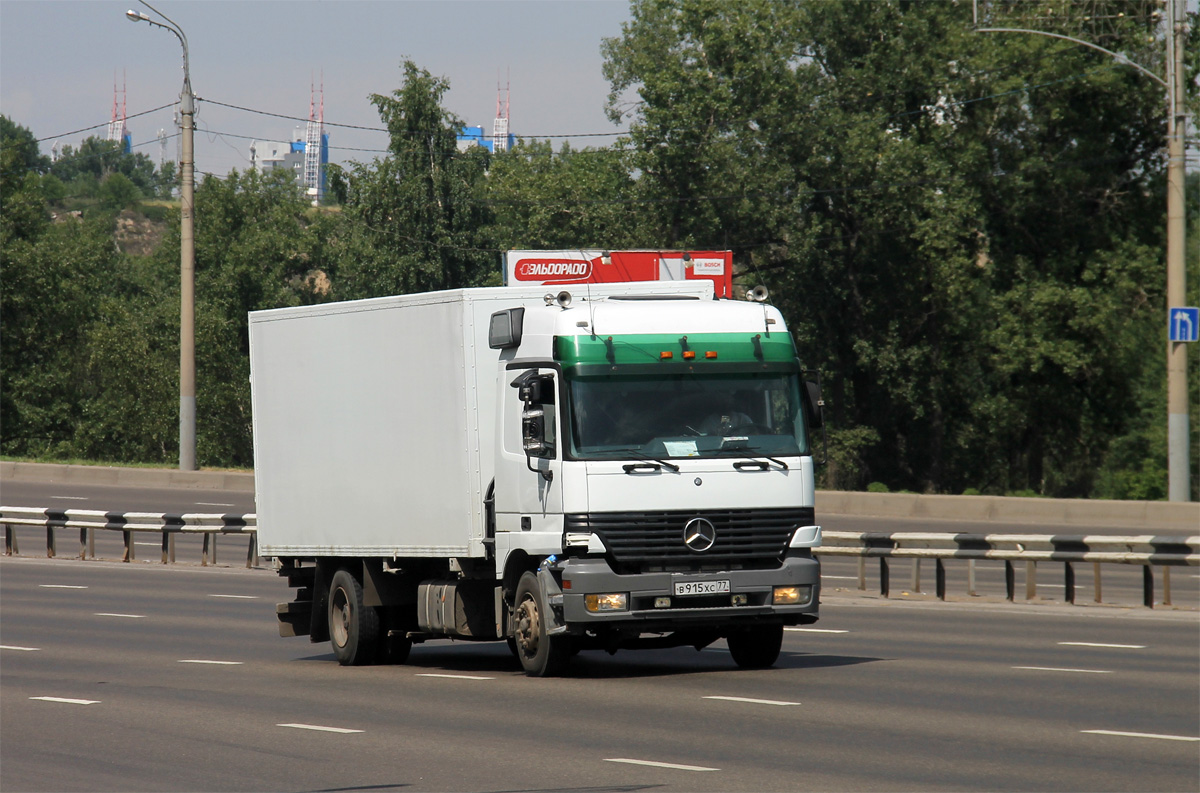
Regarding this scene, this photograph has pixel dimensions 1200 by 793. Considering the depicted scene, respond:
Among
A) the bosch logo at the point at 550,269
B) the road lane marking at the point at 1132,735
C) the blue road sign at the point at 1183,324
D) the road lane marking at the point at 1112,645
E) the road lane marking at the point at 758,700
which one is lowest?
the road lane marking at the point at 1112,645

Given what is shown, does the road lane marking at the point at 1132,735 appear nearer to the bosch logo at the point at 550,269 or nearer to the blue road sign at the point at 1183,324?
the bosch logo at the point at 550,269

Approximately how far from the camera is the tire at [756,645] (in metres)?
13.3

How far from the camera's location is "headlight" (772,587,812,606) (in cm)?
1240

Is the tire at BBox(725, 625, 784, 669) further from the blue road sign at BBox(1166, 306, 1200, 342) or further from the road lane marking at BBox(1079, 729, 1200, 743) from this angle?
the blue road sign at BBox(1166, 306, 1200, 342)

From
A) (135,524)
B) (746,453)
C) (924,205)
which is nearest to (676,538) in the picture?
(746,453)

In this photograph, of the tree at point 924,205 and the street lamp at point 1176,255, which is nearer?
the street lamp at point 1176,255

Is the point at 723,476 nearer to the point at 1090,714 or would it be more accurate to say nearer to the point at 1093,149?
the point at 1090,714

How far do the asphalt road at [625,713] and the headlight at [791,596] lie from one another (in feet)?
1.93

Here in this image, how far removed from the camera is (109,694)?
12406mm

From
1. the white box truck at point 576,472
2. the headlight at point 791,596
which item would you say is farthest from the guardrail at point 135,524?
the headlight at point 791,596

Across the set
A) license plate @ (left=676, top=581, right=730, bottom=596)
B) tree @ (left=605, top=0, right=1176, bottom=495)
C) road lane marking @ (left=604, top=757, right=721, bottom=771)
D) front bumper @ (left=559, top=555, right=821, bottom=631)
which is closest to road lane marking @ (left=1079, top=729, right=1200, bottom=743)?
road lane marking @ (left=604, top=757, right=721, bottom=771)

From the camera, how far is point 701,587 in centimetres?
1227

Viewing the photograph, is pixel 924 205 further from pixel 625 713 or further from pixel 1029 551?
pixel 625 713

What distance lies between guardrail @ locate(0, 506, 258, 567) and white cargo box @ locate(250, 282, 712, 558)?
37.7ft
